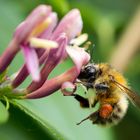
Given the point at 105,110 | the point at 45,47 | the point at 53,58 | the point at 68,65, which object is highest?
the point at 45,47

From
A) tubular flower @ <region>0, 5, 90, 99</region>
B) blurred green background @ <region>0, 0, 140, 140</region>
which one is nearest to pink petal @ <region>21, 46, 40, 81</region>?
tubular flower @ <region>0, 5, 90, 99</region>

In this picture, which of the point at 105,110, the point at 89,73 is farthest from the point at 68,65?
the point at 89,73

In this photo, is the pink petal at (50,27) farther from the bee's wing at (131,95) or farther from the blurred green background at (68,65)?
the bee's wing at (131,95)

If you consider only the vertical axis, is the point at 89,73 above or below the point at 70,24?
below

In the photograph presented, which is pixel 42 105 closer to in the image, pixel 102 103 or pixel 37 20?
pixel 102 103

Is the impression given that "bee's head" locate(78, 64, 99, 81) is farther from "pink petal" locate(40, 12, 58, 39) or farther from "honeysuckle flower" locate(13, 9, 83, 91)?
"pink petal" locate(40, 12, 58, 39)

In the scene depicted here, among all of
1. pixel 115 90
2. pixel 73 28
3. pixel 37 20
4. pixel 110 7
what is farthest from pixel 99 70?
pixel 110 7

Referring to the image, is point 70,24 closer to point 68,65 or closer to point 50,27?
point 50,27

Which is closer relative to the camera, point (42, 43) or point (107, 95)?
point (42, 43)
